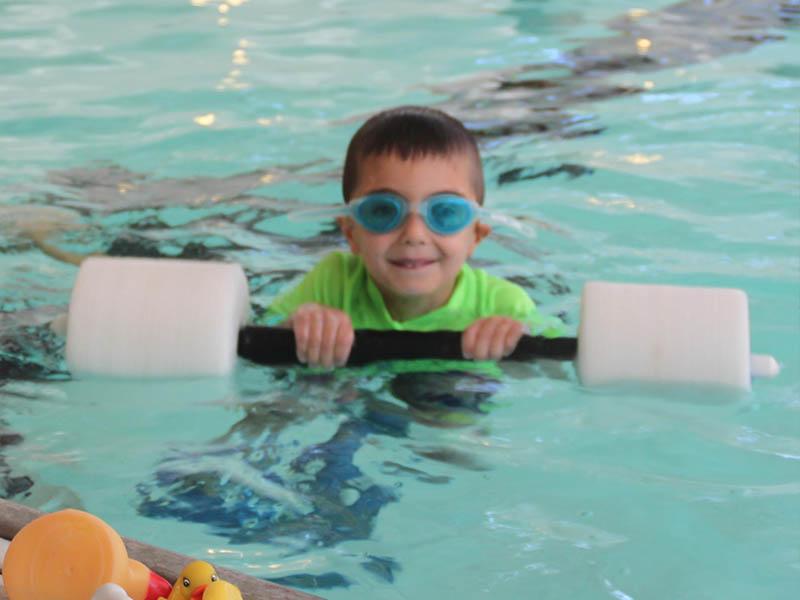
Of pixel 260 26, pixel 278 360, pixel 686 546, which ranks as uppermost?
pixel 260 26

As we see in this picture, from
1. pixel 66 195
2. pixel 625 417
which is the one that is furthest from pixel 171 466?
pixel 66 195

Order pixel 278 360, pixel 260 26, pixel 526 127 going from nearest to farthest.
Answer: pixel 278 360 < pixel 526 127 < pixel 260 26

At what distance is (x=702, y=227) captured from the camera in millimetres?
5211

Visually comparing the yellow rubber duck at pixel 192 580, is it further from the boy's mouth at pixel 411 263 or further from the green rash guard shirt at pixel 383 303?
the green rash guard shirt at pixel 383 303

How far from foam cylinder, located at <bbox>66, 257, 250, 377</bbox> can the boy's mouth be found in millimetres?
511

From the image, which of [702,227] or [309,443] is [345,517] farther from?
[702,227]

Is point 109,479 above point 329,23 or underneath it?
underneath

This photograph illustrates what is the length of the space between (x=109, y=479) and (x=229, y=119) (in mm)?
3870

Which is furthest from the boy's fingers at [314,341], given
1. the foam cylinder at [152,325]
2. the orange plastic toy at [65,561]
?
the orange plastic toy at [65,561]

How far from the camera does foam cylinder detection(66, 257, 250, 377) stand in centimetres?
320

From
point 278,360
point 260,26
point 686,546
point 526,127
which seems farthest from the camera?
point 260,26

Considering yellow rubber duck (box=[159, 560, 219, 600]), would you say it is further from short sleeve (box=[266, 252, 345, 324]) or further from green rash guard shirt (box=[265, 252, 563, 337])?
short sleeve (box=[266, 252, 345, 324])

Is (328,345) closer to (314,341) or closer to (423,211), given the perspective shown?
(314,341)

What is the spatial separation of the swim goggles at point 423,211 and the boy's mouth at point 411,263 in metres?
0.10
